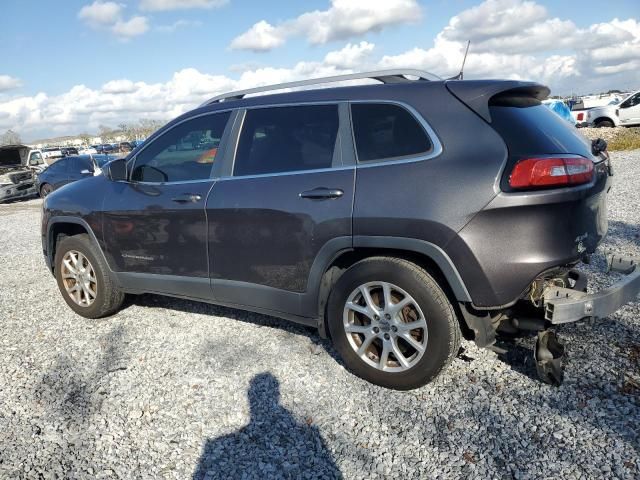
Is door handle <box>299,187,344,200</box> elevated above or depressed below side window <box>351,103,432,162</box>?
below

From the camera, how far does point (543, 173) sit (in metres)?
2.45

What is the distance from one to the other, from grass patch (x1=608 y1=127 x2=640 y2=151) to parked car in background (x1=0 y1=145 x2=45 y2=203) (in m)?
21.9

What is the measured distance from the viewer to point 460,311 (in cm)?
282

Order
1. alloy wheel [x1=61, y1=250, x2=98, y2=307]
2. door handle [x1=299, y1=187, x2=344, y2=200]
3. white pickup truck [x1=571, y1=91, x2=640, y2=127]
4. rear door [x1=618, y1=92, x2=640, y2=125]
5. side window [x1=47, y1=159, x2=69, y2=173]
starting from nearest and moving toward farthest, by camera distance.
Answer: door handle [x1=299, y1=187, x2=344, y2=200]
alloy wheel [x1=61, y1=250, x2=98, y2=307]
side window [x1=47, y1=159, x2=69, y2=173]
rear door [x1=618, y1=92, x2=640, y2=125]
white pickup truck [x1=571, y1=91, x2=640, y2=127]

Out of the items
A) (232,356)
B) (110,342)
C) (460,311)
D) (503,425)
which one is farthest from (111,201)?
(503,425)

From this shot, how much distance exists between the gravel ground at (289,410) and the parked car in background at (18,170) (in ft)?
54.2

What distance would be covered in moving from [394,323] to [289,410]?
32.9 inches

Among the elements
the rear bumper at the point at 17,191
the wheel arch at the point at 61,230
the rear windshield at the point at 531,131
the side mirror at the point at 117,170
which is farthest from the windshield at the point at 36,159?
the rear windshield at the point at 531,131

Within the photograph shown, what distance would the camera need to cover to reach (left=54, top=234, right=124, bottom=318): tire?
430 cm

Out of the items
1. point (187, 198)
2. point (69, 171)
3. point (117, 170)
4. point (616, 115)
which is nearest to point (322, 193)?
point (187, 198)

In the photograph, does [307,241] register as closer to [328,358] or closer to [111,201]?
[328,358]

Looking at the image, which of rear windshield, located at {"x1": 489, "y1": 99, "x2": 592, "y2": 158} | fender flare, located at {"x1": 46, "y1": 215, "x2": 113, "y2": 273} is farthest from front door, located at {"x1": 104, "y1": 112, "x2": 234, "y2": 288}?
rear windshield, located at {"x1": 489, "y1": 99, "x2": 592, "y2": 158}

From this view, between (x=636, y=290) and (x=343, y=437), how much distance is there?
1.98 metres

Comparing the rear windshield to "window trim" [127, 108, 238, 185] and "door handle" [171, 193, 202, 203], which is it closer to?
"window trim" [127, 108, 238, 185]
